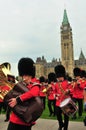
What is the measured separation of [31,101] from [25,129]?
545 mm

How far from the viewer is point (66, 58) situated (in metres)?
148

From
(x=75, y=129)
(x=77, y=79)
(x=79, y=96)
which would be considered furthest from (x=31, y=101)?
(x=79, y=96)

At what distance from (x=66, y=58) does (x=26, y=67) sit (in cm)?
14295

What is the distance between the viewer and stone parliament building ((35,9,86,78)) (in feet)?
484

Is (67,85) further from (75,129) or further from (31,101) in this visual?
(31,101)

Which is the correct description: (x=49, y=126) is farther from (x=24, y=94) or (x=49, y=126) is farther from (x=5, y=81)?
(x=24, y=94)

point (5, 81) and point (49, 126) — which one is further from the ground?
point (5, 81)

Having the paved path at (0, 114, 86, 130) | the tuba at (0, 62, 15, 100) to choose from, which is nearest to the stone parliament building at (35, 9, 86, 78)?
the paved path at (0, 114, 86, 130)

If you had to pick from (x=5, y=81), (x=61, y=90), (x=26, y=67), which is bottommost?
(x=61, y=90)

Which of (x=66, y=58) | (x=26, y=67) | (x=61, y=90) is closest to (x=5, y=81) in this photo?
(x=26, y=67)

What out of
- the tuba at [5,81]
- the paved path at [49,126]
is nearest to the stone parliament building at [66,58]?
the paved path at [49,126]

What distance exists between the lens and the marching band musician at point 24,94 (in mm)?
5414

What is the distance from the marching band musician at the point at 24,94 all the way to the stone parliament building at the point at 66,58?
5404 inches

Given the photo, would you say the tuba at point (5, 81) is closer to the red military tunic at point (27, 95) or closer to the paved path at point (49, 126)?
the red military tunic at point (27, 95)
